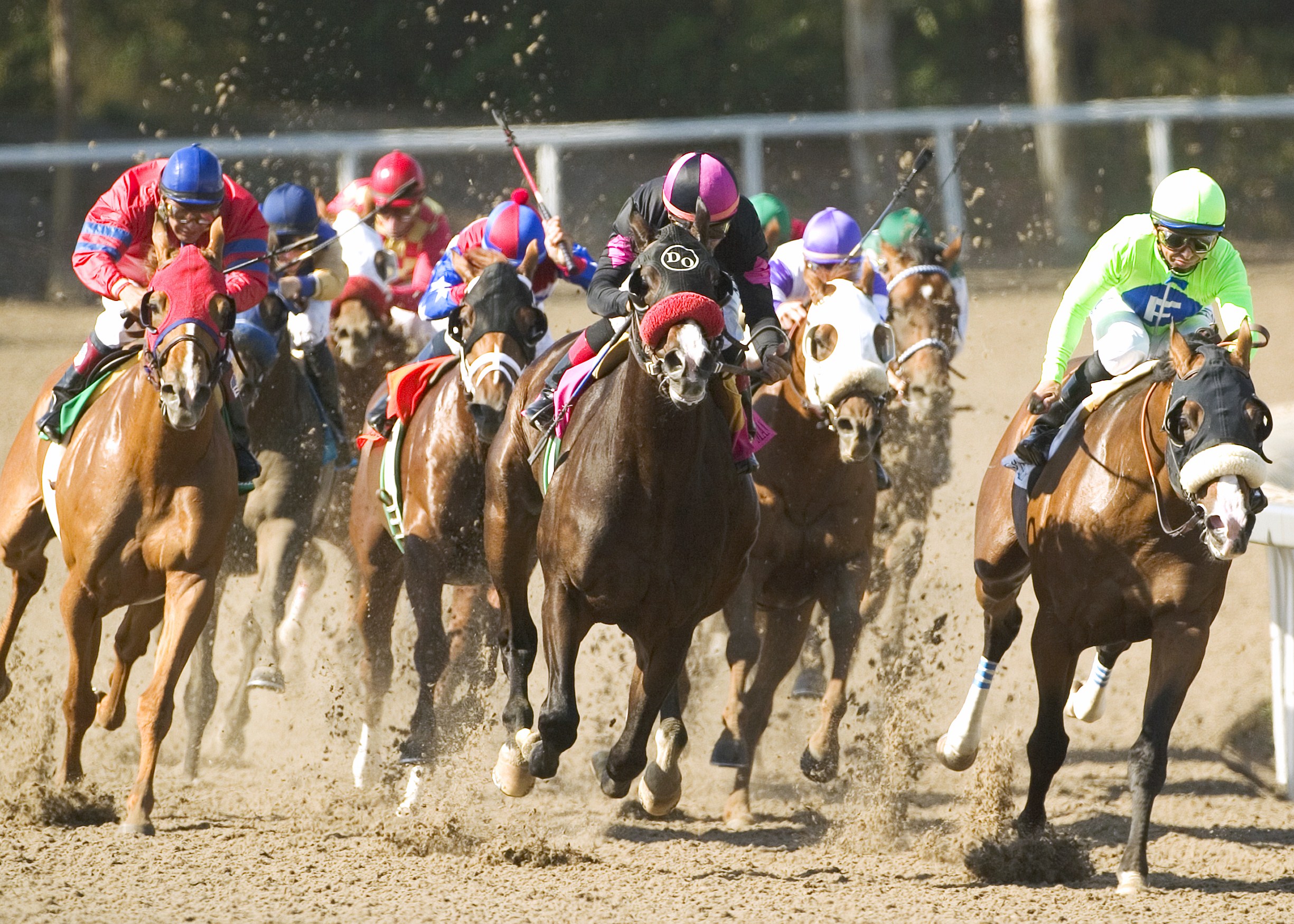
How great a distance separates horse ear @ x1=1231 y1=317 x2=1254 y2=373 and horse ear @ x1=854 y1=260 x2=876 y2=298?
1.70 metres

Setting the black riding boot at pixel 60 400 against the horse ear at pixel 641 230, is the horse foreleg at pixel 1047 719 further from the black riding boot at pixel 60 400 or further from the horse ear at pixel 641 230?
the black riding boot at pixel 60 400

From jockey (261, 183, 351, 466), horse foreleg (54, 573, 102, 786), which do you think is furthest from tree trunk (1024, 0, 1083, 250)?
horse foreleg (54, 573, 102, 786)

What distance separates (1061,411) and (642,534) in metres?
1.85

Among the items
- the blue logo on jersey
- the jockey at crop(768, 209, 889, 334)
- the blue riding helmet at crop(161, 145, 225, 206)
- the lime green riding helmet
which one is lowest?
the blue logo on jersey

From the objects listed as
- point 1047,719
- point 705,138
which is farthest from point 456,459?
point 705,138

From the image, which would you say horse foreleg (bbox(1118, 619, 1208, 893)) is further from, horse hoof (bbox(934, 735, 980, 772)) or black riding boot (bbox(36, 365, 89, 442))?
black riding boot (bbox(36, 365, 89, 442))

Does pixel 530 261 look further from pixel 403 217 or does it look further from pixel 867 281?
pixel 403 217

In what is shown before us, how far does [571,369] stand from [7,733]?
3.10 m

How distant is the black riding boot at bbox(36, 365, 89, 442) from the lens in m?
6.72

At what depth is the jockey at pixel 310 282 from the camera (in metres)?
8.44

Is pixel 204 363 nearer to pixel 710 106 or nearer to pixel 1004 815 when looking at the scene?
pixel 1004 815

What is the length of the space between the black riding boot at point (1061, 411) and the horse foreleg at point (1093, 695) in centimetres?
106

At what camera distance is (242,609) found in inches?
374

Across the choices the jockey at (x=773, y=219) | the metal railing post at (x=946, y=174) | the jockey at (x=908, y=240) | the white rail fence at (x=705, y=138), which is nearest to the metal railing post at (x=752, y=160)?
the white rail fence at (x=705, y=138)
